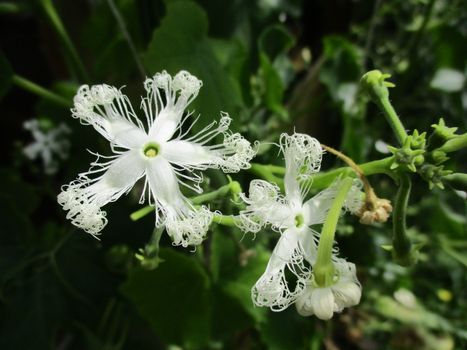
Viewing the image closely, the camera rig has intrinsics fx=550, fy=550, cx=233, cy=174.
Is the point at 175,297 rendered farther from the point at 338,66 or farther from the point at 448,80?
the point at 448,80

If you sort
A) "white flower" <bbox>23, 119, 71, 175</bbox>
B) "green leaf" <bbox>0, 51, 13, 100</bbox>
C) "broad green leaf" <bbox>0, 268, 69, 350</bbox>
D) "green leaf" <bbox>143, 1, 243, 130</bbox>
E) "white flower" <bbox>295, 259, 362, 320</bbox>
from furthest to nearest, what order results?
"white flower" <bbox>23, 119, 71, 175</bbox>, "broad green leaf" <bbox>0, 268, 69, 350</bbox>, "green leaf" <bbox>0, 51, 13, 100</bbox>, "green leaf" <bbox>143, 1, 243, 130</bbox>, "white flower" <bbox>295, 259, 362, 320</bbox>

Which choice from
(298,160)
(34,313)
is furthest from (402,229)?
(34,313)

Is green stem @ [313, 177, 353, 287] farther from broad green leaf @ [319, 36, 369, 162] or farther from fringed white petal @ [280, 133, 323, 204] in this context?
broad green leaf @ [319, 36, 369, 162]

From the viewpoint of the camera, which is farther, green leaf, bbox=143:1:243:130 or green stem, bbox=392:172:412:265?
green leaf, bbox=143:1:243:130

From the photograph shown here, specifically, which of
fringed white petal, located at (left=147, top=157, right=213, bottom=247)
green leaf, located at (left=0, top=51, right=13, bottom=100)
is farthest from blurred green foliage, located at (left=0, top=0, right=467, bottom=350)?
fringed white petal, located at (left=147, top=157, right=213, bottom=247)

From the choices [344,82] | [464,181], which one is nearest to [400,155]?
[464,181]

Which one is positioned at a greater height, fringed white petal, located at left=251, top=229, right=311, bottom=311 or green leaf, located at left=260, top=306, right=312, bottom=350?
green leaf, located at left=260, top=306, right=312, bottom=350

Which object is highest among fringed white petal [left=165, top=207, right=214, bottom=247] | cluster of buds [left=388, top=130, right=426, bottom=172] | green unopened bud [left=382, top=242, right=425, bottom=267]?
cluster of buds [left=388, top=130, right=426, bottom=172]

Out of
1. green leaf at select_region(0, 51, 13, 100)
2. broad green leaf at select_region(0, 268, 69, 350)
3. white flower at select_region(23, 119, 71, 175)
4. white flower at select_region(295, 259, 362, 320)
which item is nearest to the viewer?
white flower at select_region(295, 259, 362, 320)
